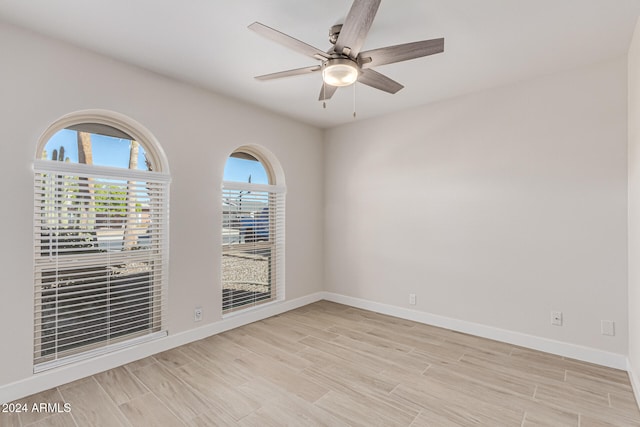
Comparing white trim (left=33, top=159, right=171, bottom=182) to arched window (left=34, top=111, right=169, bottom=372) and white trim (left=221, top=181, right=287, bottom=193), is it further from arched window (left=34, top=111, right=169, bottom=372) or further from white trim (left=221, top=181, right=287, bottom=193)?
white trim (left=221, top=181, right=287, bottom=193)

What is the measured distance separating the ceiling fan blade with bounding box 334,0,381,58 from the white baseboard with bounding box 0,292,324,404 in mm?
2909

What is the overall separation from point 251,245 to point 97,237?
1.66 m

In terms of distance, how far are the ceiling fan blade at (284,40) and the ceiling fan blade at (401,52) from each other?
0.92 feet

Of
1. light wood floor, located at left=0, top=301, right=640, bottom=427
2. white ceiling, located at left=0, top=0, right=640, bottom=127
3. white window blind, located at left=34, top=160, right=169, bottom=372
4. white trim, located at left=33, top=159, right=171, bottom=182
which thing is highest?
white ceiling, located at left=0, top=0, right=640, bottom=127

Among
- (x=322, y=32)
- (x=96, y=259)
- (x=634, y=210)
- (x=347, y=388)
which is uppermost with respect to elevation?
(x=322, y=32)

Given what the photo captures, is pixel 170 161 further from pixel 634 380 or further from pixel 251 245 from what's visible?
pixel 634 380

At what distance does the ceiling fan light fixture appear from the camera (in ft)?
6.57

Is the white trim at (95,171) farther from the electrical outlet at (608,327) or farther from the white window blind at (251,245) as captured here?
the electrical outlet at (608,327)

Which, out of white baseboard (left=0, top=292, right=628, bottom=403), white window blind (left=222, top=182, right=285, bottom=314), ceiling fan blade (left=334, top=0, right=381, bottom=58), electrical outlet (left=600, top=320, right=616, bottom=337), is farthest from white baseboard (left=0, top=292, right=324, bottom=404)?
electrical outlet (left=600, top=320, right=616, bottom=337)

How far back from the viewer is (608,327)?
8.82 feet

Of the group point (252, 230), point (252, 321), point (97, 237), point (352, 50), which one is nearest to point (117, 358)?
point (97, 237)

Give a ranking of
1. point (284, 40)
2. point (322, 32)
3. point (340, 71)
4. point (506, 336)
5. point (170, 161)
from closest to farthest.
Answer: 1. point (284, 40)
2. point (340, 71)
3. point (322, 32)
4. point (170, 161)
5. point (506, 336)

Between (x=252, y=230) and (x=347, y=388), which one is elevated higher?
(x=252, y=230)

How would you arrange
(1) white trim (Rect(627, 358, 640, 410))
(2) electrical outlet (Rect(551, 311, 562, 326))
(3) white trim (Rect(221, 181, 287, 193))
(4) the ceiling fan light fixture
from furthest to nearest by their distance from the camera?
(3) white trim (Rect(221, 181, 287, 193))
(2) electrical outlet (Rect(551, 311, 562, 326))
(1) white trim (Rect(627, 358, 640, 410))
(4) the ceiling fan light fixture
